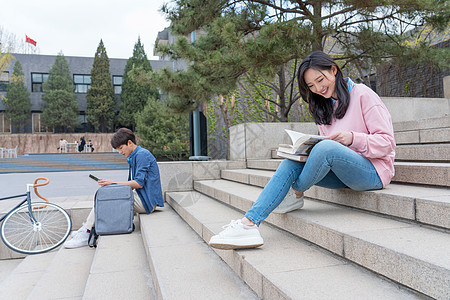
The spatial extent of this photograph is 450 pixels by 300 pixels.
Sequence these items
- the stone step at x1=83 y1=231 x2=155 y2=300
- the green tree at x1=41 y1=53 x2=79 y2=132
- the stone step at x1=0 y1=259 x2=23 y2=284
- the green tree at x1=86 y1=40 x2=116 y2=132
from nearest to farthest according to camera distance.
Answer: the stone step at x1=83 y1=231 x2=155 y2=300 < the stone step at x1=0 y1=259 x2=23 y2=284 < the green tree at x1=41 y1=53 x2=79 y2=132 < the green tree at x1=86 y1=40 x2=116 y2=132

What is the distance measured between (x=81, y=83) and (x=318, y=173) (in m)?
33.3

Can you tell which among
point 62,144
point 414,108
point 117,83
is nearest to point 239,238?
point 414,108

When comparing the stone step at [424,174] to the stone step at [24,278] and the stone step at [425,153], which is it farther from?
the stone step at [24,278]

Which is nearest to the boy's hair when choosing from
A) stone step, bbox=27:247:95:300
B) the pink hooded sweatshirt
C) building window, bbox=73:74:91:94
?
stone step, bbox=27:247:95:300

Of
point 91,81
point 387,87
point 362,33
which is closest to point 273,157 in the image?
point 362,33

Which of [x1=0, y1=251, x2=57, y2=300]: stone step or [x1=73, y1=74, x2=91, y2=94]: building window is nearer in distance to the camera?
[x1=0, y1=251, x2=57, y2=300]: stone step

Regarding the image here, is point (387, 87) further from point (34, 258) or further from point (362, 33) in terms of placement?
point (34, 258)

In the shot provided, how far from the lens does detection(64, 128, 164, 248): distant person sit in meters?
3.87

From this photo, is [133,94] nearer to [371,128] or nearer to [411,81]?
[411,81]

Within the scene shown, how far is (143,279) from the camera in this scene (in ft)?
8.28

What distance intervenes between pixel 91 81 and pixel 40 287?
29922mm

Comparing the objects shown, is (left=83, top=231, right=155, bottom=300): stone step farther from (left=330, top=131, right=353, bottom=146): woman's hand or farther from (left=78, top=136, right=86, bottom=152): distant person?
(left=78, top=136, right=86, bottom=152): distant person

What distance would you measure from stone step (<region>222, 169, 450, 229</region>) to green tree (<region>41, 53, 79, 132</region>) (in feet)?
97.1

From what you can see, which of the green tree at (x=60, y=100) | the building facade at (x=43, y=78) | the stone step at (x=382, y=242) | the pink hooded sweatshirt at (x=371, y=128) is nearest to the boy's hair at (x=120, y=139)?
the stone step at (x=382, y=242)
